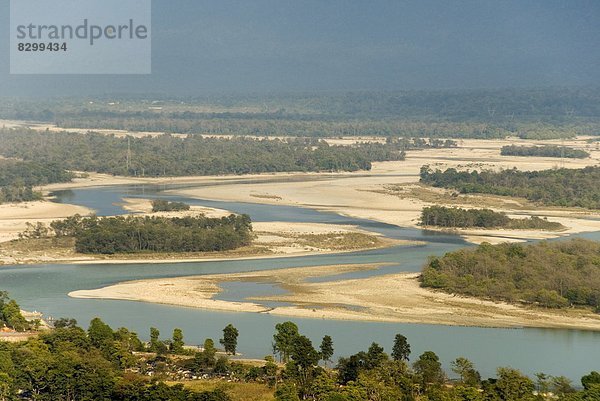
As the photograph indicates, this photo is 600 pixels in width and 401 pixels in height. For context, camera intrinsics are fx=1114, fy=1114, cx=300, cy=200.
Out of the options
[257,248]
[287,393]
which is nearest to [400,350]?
[287,393]

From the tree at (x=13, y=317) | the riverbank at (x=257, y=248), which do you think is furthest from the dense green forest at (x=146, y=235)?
the tree at (x=13, y=317)

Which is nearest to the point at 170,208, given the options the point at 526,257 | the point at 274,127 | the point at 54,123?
the point at 526,257

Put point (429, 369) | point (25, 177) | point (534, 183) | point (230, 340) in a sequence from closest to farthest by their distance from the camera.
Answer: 1. point (429, 369)
2. point (230, 340)
3. point (534, 183)
4. point (25, 177)

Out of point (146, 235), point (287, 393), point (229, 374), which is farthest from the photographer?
point (146, 235)

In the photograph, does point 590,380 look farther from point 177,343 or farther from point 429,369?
point 177,343

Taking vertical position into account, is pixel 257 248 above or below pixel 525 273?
below

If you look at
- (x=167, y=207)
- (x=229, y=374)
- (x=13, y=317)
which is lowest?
(x=229, y=374)
